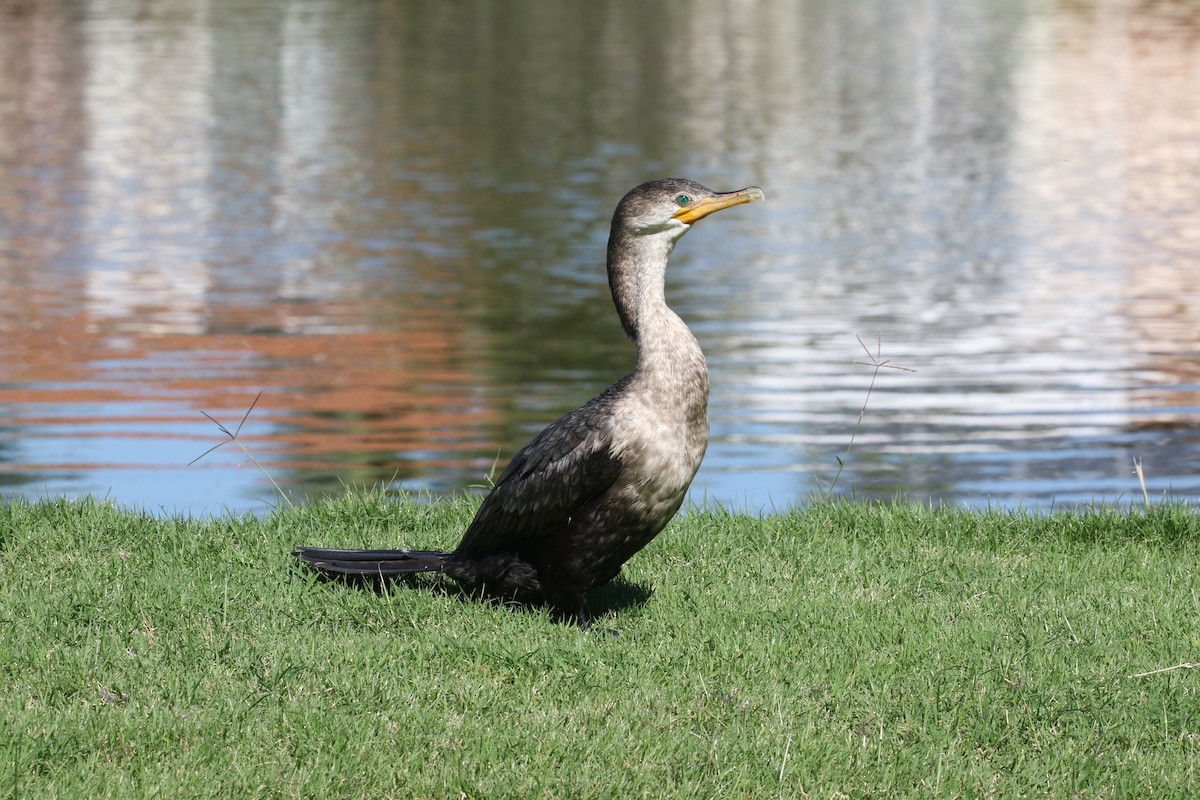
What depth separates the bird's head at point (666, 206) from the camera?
6758 millimetres

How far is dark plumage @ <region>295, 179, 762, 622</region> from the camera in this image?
653 centimetres

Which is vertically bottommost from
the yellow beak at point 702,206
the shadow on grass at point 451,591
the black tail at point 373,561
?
the shadow on grass at point 451,591

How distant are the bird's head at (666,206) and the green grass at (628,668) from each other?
160 cm

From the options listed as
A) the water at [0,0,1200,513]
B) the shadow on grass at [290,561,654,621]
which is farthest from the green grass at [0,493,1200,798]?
the water at [0,0,1200,513]

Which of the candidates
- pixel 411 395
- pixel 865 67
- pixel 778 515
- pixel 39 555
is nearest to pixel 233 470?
pixel 411 395

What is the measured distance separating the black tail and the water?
70.1 inches

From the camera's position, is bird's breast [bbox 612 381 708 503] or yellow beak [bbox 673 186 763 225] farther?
yellow beak [bbox 673 186 763 225]

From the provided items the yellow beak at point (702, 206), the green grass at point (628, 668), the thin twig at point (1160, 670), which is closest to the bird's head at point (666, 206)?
the yellow beak at point (702, 206)

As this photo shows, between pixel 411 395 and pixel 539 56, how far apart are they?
3453 cm

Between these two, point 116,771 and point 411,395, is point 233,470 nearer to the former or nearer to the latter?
point 411,395

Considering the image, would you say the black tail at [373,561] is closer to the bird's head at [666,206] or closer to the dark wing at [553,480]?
the dark wing at [553,480]

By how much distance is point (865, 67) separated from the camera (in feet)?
144

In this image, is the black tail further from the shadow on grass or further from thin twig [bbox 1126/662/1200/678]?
thin twig [bbox 1126/662/1200/678]

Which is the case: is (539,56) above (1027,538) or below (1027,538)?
below
